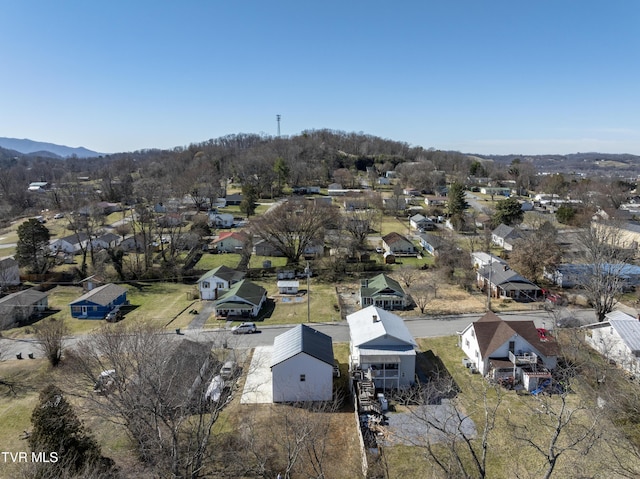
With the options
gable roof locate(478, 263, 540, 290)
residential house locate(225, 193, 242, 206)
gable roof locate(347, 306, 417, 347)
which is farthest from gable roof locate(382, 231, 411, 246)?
residential house locate(225, 193, 242, 206)

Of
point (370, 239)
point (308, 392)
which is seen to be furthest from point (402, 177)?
point (308, 392)

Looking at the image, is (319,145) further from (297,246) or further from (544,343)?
(544,343)

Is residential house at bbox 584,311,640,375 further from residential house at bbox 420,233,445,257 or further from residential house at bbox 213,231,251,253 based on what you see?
residential house at bbox 213,231,251,253

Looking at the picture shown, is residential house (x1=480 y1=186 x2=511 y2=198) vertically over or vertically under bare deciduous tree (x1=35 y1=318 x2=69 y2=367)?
over

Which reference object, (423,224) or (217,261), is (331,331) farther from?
(423,224)

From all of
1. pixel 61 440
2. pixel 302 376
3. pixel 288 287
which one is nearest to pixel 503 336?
pixel 302 376
